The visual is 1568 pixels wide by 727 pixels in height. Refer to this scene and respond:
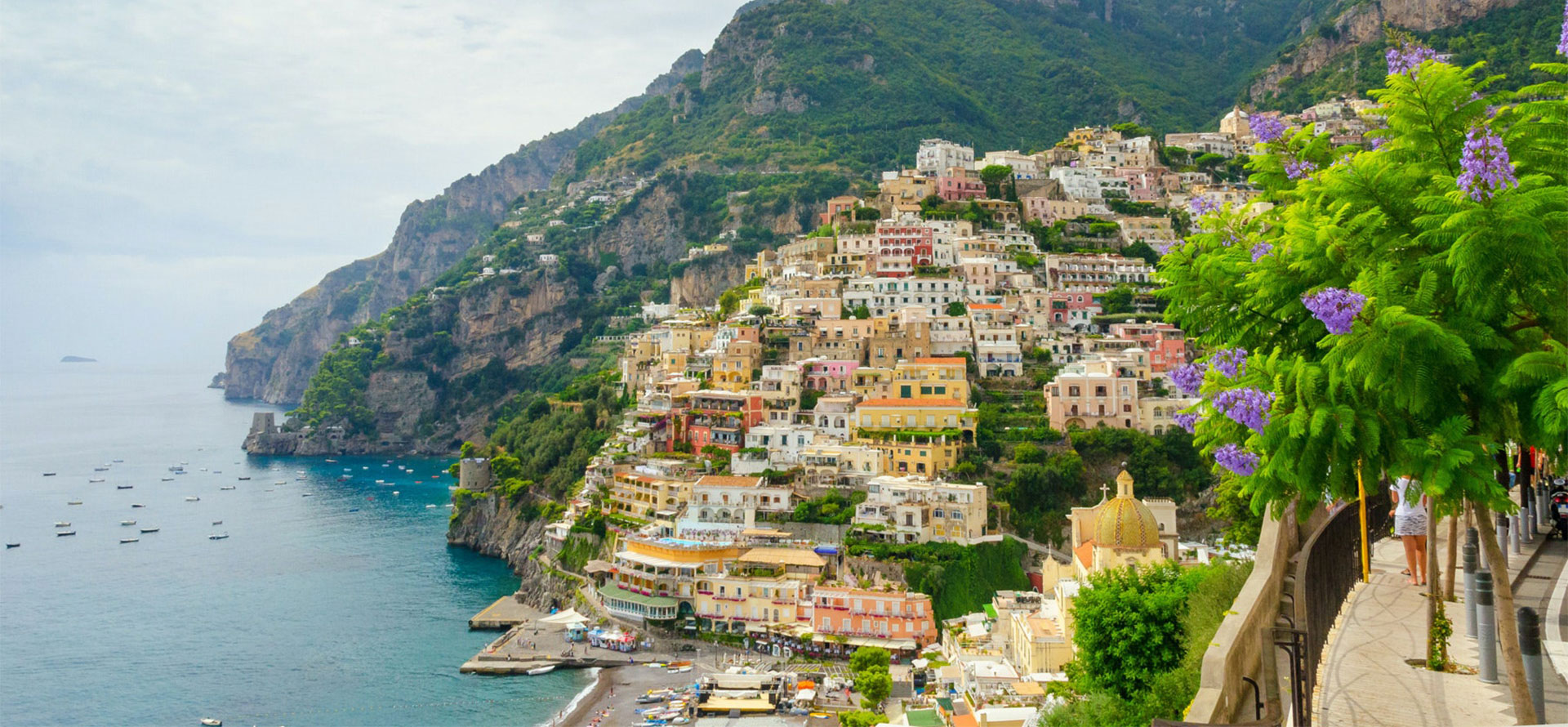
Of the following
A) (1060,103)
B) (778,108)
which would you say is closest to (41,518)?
(778,108)

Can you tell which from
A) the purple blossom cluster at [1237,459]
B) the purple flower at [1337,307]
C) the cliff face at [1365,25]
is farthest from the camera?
the cliff face at [1365,25]

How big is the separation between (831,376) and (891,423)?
7.68 metres

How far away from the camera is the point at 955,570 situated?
46.1m

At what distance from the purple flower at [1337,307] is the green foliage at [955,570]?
39.8 meters

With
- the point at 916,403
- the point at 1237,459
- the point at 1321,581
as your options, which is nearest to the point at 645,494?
the point at 916,403

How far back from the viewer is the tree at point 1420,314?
6.41 m

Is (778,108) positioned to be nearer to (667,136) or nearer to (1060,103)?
(667,136)

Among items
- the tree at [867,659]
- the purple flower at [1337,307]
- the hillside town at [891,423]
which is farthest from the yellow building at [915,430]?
the purple flower at [1337,307]

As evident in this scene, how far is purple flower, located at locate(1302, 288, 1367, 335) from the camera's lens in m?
6.54

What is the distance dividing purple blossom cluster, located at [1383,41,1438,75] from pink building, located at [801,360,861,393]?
53093 mm

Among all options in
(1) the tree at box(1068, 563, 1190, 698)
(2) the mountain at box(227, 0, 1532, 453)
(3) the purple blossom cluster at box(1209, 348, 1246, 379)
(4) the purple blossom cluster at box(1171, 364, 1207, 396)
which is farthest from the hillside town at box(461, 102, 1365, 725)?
(2) the mountain at box(227, 0, 1532, 453)

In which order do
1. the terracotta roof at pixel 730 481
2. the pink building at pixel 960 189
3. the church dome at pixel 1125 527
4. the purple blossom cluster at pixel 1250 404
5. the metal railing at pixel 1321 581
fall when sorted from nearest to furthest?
the purple blossom cluster at pixel 1250 404
the metal railing at pixel 1321 581
the church dome at pixel 1125 527
the terracotta roof at pixel 730 481
the pink building at pixel 960 189

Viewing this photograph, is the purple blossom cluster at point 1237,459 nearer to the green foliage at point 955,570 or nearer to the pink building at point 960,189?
the green foliage at point 955,570

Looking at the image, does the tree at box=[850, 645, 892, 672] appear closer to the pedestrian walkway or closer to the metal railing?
the metal railing
